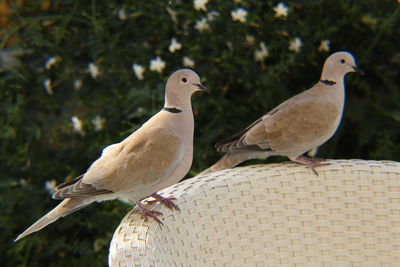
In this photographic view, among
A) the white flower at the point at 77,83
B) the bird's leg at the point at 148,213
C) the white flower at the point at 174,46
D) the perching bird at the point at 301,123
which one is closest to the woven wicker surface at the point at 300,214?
the bird's leg at the point at 148,213

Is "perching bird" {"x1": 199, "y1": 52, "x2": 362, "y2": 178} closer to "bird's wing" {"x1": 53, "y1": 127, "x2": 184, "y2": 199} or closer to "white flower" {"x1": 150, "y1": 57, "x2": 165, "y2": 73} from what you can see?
"bird's wing" {"x1": 53, "y1": 127, "x2": 184, "y2": 199}

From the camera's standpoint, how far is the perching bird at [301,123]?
158 centimetres

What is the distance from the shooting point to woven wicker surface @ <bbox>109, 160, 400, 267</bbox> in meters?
1.36

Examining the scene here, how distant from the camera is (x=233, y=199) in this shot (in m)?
1.38

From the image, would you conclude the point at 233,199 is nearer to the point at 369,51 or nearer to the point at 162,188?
the point at 162,188

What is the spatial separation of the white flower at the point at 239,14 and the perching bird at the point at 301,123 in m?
0.71

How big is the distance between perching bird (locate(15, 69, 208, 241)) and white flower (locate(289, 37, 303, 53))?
3.46ft

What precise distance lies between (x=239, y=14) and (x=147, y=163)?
3.75ft

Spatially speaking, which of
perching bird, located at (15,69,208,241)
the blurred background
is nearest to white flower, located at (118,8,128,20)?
the blurred background

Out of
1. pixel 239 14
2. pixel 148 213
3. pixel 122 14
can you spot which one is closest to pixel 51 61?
pixel 122 14

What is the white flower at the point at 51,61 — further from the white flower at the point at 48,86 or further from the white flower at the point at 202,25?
the white flower at the point at 202,25

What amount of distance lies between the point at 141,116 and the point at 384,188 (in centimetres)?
125

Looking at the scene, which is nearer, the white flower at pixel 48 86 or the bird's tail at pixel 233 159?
the bird's tail at pixel 233 159

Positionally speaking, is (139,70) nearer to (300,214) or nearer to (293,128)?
(293,128)
